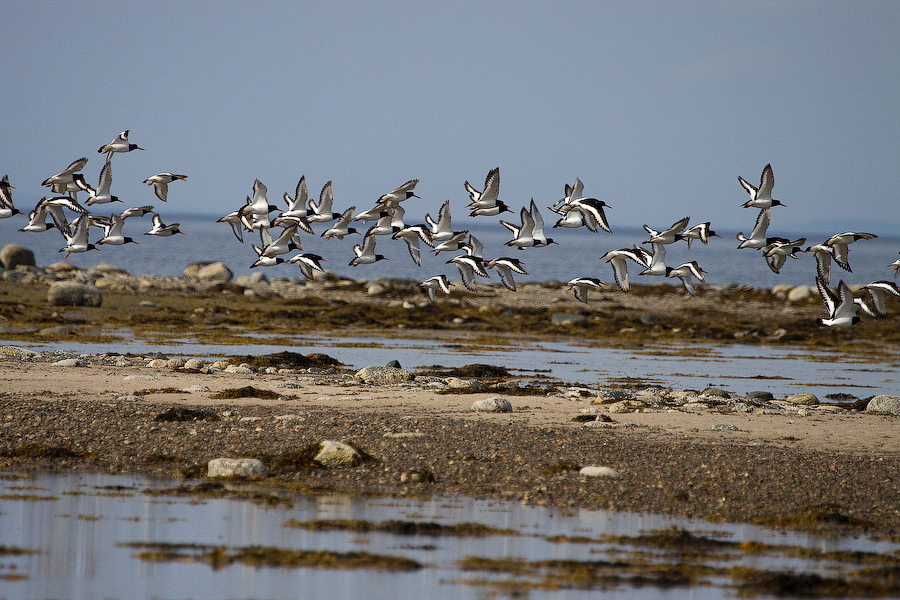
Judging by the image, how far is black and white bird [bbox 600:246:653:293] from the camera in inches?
659

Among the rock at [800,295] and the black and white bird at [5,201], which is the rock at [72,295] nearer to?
the black and white bird at [5,201]

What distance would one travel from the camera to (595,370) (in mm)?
20859

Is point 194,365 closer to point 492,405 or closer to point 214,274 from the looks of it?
point 492,405

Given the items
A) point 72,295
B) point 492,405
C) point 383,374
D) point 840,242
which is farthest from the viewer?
point 72,295

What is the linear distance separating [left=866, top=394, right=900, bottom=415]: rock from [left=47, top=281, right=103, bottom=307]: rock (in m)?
23.3

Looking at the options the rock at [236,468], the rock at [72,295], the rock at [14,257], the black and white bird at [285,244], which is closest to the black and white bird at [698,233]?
the black and white bird at [285,244]

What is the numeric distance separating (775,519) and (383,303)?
28.8m

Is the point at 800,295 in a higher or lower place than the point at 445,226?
lower

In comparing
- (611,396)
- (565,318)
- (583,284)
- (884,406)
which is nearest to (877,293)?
(884,406)

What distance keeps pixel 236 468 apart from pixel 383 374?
6959 millimetres

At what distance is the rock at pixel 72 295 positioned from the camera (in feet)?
94.5

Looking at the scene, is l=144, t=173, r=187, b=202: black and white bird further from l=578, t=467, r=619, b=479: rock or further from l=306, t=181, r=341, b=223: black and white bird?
l=578, t=467, r=619, b=479: rock

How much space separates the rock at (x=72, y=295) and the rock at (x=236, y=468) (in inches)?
834

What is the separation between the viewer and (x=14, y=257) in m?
43.1
